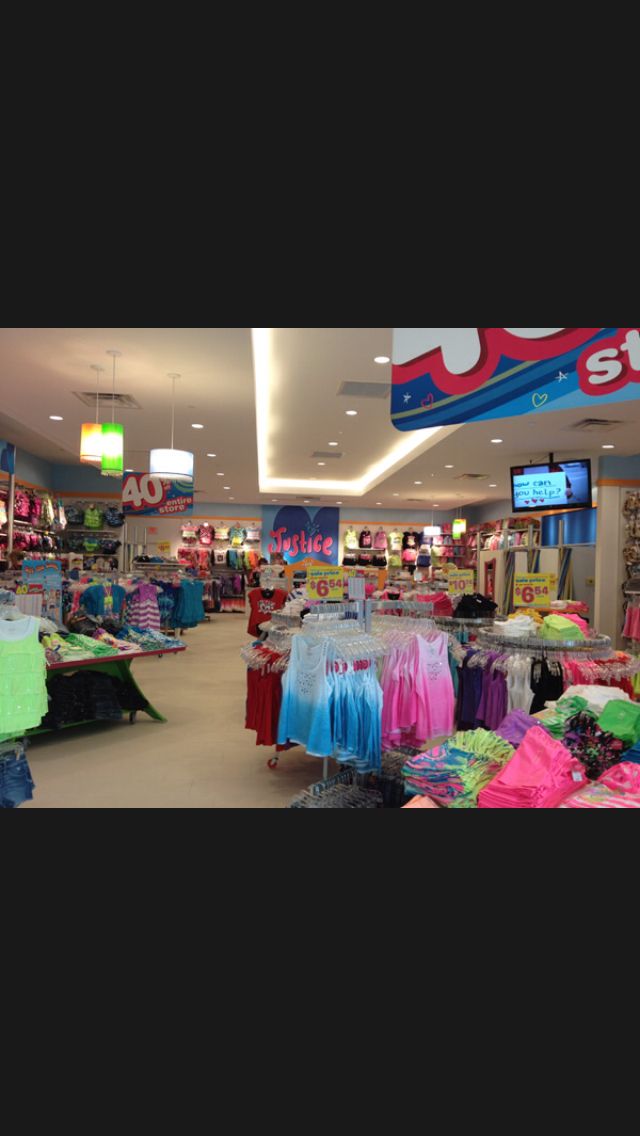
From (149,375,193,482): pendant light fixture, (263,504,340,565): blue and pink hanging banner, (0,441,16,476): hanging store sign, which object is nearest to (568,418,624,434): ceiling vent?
(149,375,193,482): pendant light fixture

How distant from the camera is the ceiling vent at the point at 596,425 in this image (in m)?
7.66

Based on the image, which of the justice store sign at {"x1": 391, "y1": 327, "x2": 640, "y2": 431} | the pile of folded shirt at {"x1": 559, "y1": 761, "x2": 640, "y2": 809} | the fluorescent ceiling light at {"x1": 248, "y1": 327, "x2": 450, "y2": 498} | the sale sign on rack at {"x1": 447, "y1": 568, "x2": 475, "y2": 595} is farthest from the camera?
the fluorescent ceiling light at {"x1": 248, "y1": 327, "x2": 450, "y2": 498}

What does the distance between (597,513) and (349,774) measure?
7.88 metres

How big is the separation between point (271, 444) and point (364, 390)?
13.8 ft

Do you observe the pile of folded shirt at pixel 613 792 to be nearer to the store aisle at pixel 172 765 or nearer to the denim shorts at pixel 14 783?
the store aisle at pixel 172 765

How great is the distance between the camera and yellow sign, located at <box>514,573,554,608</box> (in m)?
5.11

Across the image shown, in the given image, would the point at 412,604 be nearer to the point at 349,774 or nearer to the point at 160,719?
the point at 349,774

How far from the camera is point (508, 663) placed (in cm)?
416

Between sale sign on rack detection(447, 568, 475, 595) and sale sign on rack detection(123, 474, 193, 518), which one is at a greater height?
sale sign on rack detection(123, 474, 193, 518)

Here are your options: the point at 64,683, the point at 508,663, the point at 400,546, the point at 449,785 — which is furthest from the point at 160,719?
the point at 400,546

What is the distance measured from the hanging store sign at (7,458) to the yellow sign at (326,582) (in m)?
7.67

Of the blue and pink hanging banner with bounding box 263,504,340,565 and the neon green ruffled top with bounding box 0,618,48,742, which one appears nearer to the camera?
the neon green ruffled top with bounding box 0,618,48,742

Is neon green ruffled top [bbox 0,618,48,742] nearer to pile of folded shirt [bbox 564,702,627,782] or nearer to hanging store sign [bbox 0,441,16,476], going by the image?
pile of folded shirt [bbox 564,702,627,782]

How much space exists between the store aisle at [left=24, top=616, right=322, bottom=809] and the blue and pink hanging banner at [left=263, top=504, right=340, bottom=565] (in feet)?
42.1
